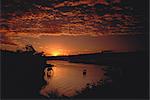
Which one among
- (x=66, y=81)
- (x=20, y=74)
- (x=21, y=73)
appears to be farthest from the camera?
(x=66, y=81)

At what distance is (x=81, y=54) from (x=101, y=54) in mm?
1363

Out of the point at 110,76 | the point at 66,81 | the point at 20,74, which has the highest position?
the point at 110,76

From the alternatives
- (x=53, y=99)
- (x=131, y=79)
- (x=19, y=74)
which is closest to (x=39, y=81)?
(x=19, y=74)

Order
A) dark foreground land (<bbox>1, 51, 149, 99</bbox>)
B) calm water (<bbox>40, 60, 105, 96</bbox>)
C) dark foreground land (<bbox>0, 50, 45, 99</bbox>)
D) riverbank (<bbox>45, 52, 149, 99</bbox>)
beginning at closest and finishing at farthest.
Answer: riverbank (<bbox>45, 52, 149, 99</bbox>) → dark foreground land (<bbox>1, 51, 149, 99</bbox>) → dark foreground land (<bbox>0, 50, 45, 99</bbox>) → calm water (<bbox>40, 60, 105, 96</bbox>)

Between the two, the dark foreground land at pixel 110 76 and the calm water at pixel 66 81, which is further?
the calm water at pixel 66 81

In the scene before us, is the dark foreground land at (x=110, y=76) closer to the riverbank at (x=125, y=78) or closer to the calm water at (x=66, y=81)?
the riverbank at (x=125, y=78)

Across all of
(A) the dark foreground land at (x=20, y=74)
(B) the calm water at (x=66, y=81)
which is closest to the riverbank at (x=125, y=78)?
(B) the calm water at (x=66, y=81)

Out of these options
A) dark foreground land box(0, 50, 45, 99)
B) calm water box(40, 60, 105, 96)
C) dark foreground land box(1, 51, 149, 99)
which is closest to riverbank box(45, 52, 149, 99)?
dark foreground land box(1, 51, 149, 99)

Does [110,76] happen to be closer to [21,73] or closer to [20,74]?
[20,74]

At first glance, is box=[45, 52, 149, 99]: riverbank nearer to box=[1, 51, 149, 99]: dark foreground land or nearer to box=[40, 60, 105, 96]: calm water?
box=[1, 51, 149, 99]: dark foreground land

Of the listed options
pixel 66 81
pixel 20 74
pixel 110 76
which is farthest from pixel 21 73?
pixel 66 81

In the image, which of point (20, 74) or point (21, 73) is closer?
point (20, 74)

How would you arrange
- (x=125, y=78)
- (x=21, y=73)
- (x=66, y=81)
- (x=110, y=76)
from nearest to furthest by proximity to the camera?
1. (x=125, y=78)
2. (x=110, y=76)
3. (x=21, y=73)
4. (x=66, y=81)

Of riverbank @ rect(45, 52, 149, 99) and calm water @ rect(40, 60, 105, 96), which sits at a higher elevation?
riverbank @ rect(45, 52, 149, 99)
